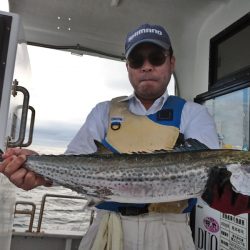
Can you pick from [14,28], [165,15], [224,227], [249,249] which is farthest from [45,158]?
[165,15]

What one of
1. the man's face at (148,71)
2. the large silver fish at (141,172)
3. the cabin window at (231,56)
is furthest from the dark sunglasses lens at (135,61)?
the cabin window at (231,56)

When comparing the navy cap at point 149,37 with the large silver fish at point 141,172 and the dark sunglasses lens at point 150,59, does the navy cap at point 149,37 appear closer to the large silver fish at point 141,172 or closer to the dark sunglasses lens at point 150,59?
the dark sunglasses lens at point 150,59

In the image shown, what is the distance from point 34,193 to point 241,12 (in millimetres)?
16949

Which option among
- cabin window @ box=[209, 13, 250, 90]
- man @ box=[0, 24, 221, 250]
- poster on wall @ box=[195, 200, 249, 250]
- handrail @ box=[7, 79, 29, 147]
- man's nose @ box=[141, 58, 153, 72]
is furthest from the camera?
cabin window @ box=[209, 13, 250, 90]

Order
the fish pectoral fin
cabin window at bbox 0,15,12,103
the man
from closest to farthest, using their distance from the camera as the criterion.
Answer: the fish pectoral fin < the man < cabin window at bbox 0,15,12,103

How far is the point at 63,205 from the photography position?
18578mm

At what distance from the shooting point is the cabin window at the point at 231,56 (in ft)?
13.9

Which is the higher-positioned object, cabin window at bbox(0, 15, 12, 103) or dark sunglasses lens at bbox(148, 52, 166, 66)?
cabin window at bbox(0, 15, 12, 103)

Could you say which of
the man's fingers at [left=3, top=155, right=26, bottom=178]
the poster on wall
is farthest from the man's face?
the poster on wall

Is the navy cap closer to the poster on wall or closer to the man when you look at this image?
the man

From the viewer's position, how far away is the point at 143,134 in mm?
2312

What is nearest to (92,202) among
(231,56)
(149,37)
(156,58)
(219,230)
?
(156,58)

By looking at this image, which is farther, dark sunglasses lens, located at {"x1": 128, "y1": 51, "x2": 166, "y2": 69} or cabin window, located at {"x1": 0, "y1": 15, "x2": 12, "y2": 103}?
cabin window, located at {"x1": 0, "y1": 15, "x2": 12, "y2": 103}

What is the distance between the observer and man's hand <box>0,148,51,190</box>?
2035 mm
